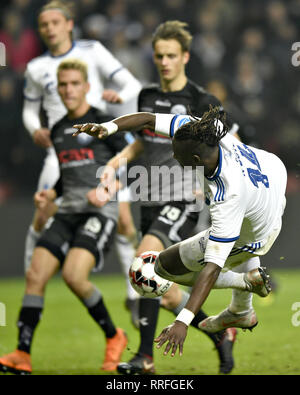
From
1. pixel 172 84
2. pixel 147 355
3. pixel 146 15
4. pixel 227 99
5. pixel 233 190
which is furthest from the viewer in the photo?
pixel 146 15

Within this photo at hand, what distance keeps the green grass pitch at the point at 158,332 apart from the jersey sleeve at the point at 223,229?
4.49 ft

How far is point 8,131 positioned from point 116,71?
3.93 meters

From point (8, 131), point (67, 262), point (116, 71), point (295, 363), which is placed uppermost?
point (116, 71)

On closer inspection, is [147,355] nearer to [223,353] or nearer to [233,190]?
[223,353]

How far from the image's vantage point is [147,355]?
227 inches

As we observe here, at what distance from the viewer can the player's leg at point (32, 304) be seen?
597cm

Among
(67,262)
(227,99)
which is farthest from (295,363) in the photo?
(227,99)

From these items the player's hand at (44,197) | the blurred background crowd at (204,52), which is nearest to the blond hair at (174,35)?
the player's hand at (44,197)

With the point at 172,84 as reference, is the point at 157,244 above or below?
below

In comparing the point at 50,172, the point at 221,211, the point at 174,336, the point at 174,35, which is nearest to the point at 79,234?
the point at 50,172

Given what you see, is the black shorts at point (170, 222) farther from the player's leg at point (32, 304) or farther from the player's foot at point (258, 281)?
the player's foot at point (258, 281)

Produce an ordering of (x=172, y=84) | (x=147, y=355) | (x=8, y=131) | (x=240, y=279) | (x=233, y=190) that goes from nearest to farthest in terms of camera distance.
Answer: (x=233, y=190) < (x=240, y=279) < (x=147, y=355) < (x=172, y=84) < (x=8, y=131)

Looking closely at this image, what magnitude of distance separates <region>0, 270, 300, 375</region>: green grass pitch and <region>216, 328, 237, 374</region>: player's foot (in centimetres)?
6

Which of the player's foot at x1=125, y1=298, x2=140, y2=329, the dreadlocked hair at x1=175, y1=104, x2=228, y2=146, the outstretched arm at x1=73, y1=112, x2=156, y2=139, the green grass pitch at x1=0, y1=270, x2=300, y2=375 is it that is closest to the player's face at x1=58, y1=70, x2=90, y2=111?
the outstretched arm at x1=73, y1=112, x2=156, y2=139
